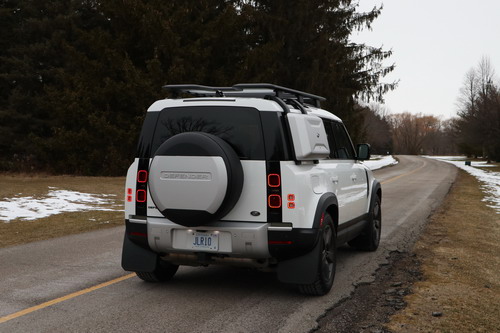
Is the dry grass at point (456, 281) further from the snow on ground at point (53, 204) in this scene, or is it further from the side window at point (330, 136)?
the snow on ground at point (53, 204)

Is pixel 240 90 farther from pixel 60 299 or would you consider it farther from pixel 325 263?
pixel 60 299

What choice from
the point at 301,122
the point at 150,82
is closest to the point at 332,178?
the point at 301,122

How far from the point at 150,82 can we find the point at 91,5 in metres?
8.38

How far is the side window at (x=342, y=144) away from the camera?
7.14 metres

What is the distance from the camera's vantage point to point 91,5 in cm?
2936

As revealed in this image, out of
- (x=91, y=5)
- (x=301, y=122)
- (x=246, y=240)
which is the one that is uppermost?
(x=91, y=5)

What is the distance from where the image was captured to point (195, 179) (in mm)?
5070

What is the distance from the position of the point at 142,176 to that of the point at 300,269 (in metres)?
1.94

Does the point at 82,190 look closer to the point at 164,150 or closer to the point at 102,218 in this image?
the point at 102,218

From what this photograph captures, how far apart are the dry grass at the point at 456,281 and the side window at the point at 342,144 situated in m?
1.89

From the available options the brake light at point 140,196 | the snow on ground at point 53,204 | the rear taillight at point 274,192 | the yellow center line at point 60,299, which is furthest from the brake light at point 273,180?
the snow on ground at point 53,204

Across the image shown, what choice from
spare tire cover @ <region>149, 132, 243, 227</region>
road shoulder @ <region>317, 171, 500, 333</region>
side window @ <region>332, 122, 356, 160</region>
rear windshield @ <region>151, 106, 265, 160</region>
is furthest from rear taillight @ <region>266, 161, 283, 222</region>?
side window @ <region>332, 122, 356, 160</region>

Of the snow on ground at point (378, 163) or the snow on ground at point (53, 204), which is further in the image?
the snow on ground at point (378, 163)

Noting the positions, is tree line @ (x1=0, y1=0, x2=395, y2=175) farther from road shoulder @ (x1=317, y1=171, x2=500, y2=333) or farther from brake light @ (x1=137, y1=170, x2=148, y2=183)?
brake light @ (x1=137, y1=170, x2=148, y2=183)
